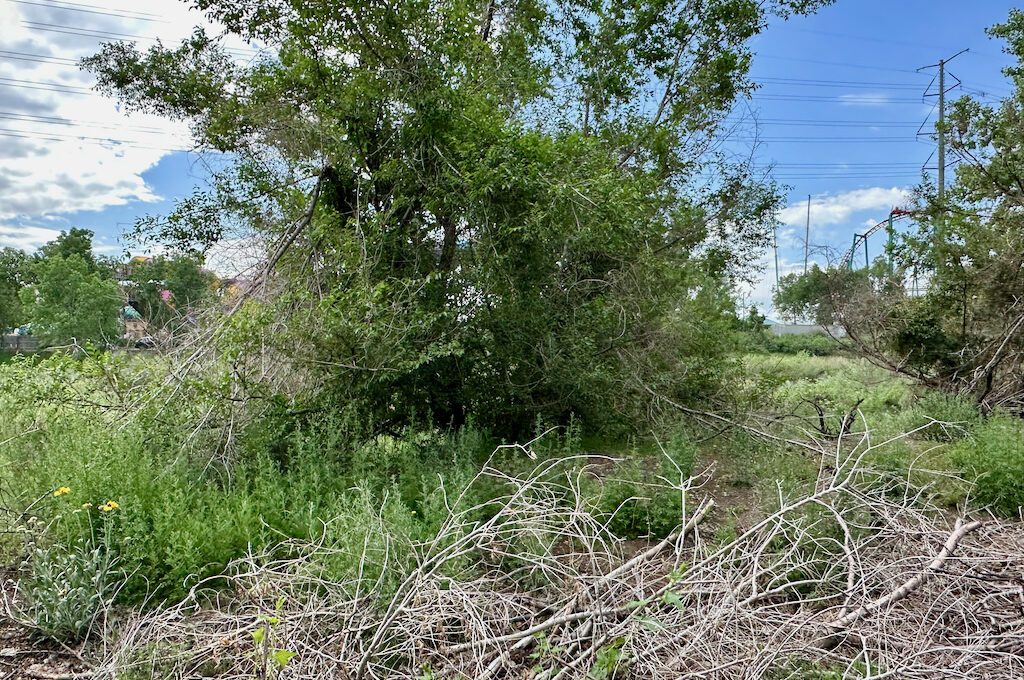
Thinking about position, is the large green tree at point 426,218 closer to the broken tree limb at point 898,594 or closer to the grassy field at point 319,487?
the grassy field at point 319,487

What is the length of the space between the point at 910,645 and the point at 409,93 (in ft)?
16.1

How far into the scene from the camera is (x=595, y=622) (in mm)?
2637

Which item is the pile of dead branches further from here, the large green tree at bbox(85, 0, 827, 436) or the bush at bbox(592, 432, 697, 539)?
the large green tree at bbox(85, 0, 827, 436)

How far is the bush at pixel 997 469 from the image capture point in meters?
4.41

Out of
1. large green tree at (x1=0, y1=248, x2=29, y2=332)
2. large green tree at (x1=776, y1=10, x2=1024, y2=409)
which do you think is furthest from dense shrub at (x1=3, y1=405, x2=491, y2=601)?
large green tree at (x1=0, y1=248, x2=29, y2=332)

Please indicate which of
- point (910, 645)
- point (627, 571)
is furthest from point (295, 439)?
point (910, 645)

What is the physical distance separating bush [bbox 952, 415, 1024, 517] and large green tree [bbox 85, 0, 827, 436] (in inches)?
99.4

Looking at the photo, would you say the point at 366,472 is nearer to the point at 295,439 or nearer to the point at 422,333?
Result: the point at 295,439

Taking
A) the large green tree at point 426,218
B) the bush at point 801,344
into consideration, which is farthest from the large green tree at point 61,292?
the bush at point 801,344

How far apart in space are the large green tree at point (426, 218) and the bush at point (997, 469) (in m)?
2.52

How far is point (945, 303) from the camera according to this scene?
856 centimetres

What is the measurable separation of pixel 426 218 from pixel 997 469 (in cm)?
484

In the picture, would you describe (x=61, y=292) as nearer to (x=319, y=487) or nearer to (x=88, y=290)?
(x=88, y=290)

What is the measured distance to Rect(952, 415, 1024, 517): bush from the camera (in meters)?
4.41
